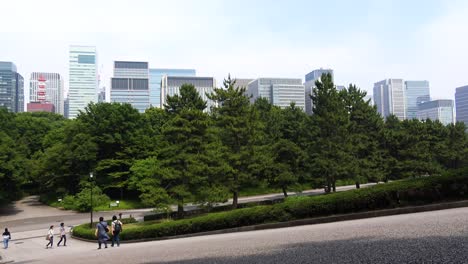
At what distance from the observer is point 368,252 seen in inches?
305

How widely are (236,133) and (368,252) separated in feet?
85.2

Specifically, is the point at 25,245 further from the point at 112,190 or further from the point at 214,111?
the point at 112,190

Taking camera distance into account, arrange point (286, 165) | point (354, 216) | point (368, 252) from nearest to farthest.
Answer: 1. point (368, 252)
2. point (354, 216)
3. point (286, 165)

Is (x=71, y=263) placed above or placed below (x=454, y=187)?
below

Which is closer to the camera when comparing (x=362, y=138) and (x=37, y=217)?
(x=37, y=217)

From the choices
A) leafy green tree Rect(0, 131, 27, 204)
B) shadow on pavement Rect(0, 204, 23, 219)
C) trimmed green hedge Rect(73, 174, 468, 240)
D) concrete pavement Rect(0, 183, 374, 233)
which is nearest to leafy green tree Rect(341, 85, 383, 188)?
concrete pavement Rect(0, 183, 374, 233)

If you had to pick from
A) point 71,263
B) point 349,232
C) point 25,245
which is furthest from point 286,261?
point 25,245

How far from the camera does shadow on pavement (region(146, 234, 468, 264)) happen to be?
6.86 m

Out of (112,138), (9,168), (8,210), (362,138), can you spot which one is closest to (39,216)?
(9,168)

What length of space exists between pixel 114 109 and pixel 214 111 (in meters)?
24.1

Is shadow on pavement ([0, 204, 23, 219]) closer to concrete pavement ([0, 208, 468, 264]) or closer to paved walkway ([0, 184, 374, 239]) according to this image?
paved walkway ([0, 184, 374, 239])

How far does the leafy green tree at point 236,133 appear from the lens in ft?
108

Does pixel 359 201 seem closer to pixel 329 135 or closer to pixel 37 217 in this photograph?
pixel 329 135

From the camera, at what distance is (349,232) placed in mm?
10727
